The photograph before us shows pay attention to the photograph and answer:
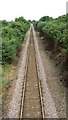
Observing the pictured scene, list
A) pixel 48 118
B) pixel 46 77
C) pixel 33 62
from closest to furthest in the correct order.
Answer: pixel 48 118 → pixel 46 77 → pixel 33 62

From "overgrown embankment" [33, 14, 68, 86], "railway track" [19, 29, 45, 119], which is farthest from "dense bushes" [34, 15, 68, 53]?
"railway track" [19, 29, 45, 119]

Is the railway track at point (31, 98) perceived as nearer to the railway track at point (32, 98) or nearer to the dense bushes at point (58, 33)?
the railway track at point (32, 98)

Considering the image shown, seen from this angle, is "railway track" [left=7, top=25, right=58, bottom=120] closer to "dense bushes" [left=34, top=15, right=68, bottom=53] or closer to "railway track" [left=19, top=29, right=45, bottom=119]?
"railway track" [left=19, top=29, right=45, bottom=119]

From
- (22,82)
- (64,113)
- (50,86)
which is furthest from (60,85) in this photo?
(64,113)

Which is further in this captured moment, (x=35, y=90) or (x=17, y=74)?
(x=17, y=74)

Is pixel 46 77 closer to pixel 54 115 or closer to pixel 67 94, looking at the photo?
pixel 67 94

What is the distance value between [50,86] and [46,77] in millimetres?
2632

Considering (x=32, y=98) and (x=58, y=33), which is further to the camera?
(x=58, y=33)

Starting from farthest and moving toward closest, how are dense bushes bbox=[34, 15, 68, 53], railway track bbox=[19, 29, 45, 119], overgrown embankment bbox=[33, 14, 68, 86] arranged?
dense bushes bbox=[34, 15, 68, 53], overgrown embankment bbox=[33, 14, 68, 86], railway track bbox=[19, 29, 45, 119]

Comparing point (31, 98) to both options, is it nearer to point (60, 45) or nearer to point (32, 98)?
point (32, 98)

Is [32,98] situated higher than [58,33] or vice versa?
[58,33]

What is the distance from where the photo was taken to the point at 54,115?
43.3ft

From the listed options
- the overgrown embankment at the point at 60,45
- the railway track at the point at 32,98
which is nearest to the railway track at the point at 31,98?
the railway track at the point at 32,98

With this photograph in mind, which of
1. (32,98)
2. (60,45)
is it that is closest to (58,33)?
(60,45)
